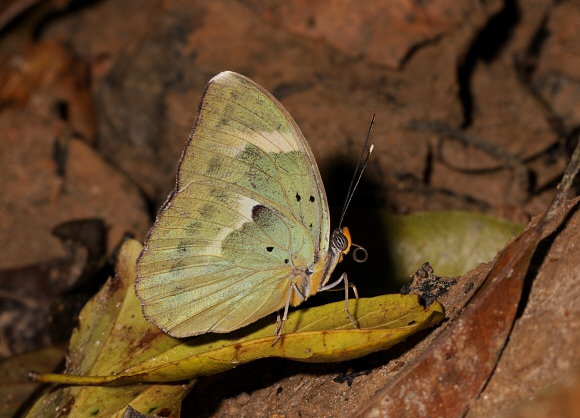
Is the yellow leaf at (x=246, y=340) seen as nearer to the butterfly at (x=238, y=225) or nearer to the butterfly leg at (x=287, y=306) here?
the butterfly leg at (x=287, y=306)

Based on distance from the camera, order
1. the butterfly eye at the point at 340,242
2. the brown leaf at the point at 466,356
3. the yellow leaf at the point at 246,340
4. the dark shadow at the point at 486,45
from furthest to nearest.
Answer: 1. the dark shadow at the point at 486,45
2. the butterfly eye at the point at 340,242
3. the yellow leaf at the point at 246,340
4. the brown leaf at the point at 466,356

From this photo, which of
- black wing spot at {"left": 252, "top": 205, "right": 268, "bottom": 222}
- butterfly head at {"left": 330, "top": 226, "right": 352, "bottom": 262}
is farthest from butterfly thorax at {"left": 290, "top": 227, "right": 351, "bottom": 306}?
black wing spot at {"left": 252, "top": 205, "right": 268, "bottom": 222}

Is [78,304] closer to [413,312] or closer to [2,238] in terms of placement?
[2,238]

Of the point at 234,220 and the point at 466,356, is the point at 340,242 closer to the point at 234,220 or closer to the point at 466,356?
the point at 234,220

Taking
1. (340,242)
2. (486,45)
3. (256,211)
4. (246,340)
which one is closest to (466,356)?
(340,242)

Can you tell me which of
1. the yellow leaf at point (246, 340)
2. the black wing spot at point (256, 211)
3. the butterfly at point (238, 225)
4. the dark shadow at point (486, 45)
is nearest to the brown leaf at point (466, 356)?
the yellow leaf at point (246, 340)

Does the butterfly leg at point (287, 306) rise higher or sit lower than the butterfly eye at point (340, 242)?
lower

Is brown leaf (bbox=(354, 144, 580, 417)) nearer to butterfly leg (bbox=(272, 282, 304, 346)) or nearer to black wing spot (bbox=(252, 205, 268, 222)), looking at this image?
butterfly leg (bbox=(272, 282, 304, 346))

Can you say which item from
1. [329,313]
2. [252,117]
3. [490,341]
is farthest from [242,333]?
[490,341]
